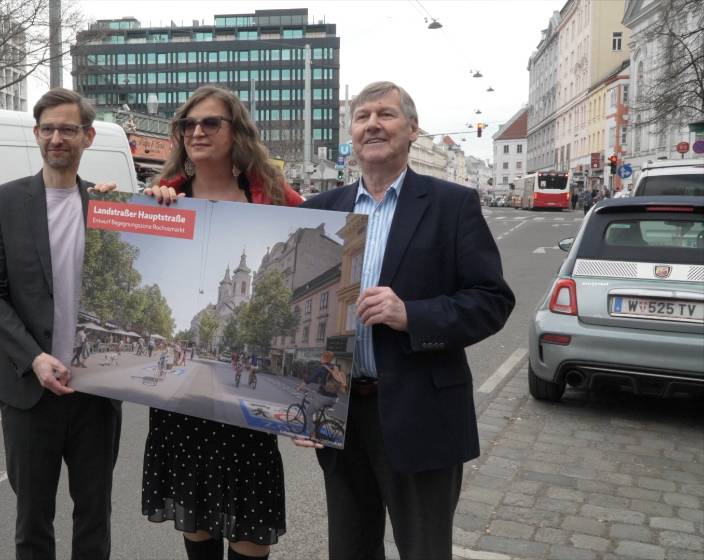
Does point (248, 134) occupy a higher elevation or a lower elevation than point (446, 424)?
higher

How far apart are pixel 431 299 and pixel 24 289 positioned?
144cm

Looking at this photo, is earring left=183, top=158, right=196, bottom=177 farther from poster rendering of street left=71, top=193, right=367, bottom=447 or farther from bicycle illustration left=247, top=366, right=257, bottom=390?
bicycle illustration left=247, top=366, right=257, bottom=390

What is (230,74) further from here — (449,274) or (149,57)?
(449,274)

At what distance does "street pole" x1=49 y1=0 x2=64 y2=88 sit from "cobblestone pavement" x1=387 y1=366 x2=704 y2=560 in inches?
508

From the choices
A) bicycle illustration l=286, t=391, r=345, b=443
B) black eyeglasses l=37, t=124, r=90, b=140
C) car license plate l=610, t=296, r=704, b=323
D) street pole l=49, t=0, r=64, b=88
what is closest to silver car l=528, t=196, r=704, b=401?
car license plate l=610, t=296, r=704, b=323

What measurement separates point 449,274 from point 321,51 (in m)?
127

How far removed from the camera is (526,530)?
382cm

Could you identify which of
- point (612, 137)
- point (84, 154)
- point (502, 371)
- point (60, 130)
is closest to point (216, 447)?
point (60, 130)

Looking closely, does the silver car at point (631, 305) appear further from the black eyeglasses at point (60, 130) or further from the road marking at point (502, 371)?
the black eyeglasses at point (60, 130)

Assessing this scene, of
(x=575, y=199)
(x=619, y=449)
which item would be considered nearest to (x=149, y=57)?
(x=575, y=199)

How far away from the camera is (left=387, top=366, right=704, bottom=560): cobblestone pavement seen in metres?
3.69

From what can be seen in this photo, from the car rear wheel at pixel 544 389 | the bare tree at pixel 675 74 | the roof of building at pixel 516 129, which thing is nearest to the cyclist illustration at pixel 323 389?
the car rear wheel at pixel 544 389

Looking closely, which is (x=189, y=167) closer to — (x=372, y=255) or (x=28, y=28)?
(x=372, y=255)

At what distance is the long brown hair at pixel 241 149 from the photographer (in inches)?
107
